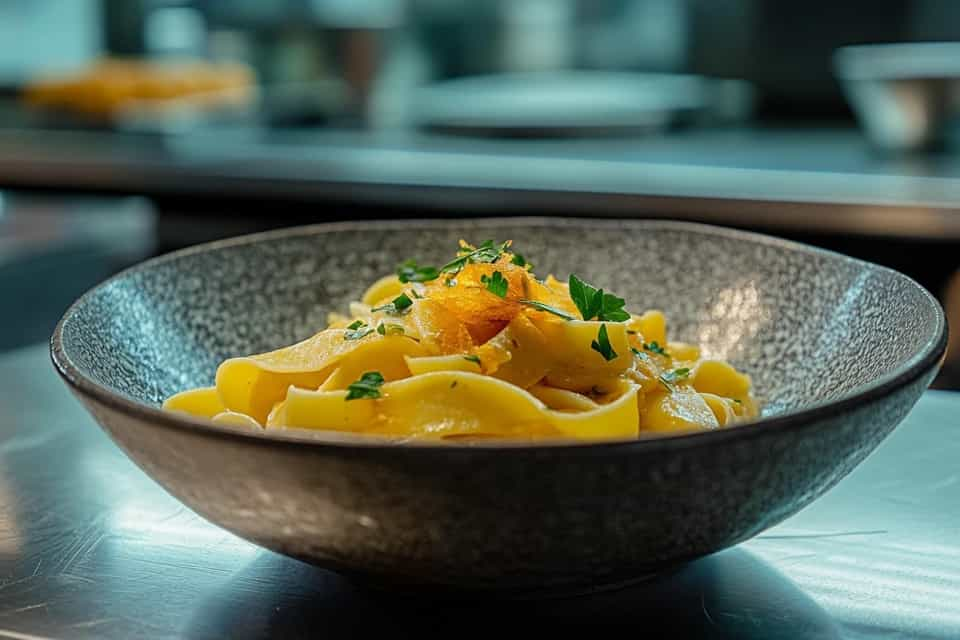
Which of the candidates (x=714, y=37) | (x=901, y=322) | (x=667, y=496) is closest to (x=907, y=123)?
(x=714, y=37)

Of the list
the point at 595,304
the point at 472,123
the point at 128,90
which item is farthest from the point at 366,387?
the point at 128,90

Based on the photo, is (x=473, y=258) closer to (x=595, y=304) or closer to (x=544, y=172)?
(x=595, y=304)

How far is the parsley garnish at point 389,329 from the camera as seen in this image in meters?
0.88

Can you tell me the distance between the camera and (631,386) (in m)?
0.86

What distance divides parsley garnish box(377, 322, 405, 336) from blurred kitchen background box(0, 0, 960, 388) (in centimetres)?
138

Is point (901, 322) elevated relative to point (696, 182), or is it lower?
elevated

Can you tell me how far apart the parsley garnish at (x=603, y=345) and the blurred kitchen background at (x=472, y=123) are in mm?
1360

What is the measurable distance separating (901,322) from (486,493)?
0.42 m

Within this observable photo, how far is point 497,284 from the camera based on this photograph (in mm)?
841

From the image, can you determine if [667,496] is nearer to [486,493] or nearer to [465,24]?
[486,493]

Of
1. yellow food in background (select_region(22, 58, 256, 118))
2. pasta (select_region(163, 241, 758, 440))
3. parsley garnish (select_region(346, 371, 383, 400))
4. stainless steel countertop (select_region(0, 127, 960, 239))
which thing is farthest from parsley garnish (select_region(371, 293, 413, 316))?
yellow food in background (select_region(22, 58, 256, 118))

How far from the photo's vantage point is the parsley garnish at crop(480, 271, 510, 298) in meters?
0.84

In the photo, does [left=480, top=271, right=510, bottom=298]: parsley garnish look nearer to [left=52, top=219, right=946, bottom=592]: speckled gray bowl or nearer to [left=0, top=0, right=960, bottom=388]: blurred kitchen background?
[left=52, top=219, right=946, bottom=592]: speckled gray bowl

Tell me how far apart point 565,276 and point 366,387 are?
455 millimetres
